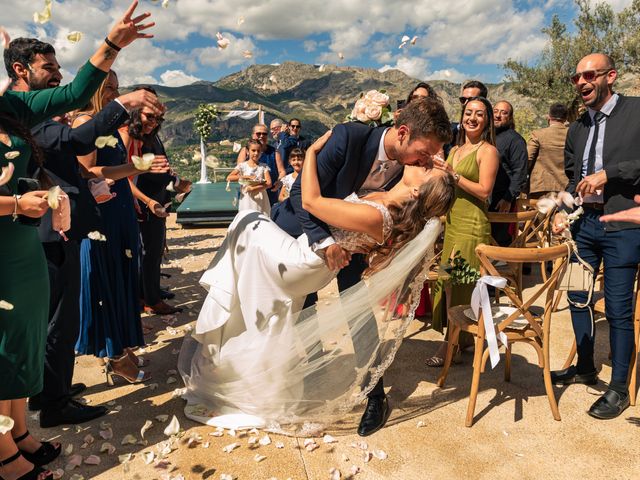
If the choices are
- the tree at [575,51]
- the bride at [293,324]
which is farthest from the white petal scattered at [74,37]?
the tree at [575,51]

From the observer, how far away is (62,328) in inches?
123

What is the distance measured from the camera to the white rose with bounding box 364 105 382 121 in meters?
3.03

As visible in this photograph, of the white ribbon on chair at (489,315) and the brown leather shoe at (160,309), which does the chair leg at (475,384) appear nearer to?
the white ribbon on chair at (489,315)

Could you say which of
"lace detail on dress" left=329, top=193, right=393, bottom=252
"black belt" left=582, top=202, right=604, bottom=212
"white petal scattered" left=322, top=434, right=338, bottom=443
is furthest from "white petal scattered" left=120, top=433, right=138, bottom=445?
"black belt" left=582, top=202, right=604, bottom=212

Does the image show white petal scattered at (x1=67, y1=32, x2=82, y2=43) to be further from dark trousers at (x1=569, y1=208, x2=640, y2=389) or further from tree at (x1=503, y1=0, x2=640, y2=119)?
tree at (x1=503, y1=0, x2=640, y2=119)

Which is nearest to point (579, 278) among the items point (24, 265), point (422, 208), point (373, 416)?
point (422, 208)

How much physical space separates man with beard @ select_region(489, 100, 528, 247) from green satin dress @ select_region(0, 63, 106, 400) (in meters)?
4.36

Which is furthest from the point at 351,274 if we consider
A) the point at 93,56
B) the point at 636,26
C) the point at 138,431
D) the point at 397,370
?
the point at 636,26

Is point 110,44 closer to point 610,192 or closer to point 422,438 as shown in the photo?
point 422,438

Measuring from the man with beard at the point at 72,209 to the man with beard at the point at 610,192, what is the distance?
3.11 metres

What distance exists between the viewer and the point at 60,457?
2.87 metres

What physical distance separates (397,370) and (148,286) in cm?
316

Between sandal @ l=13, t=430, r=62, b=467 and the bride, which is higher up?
the bride

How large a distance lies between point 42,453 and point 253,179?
518 cm
